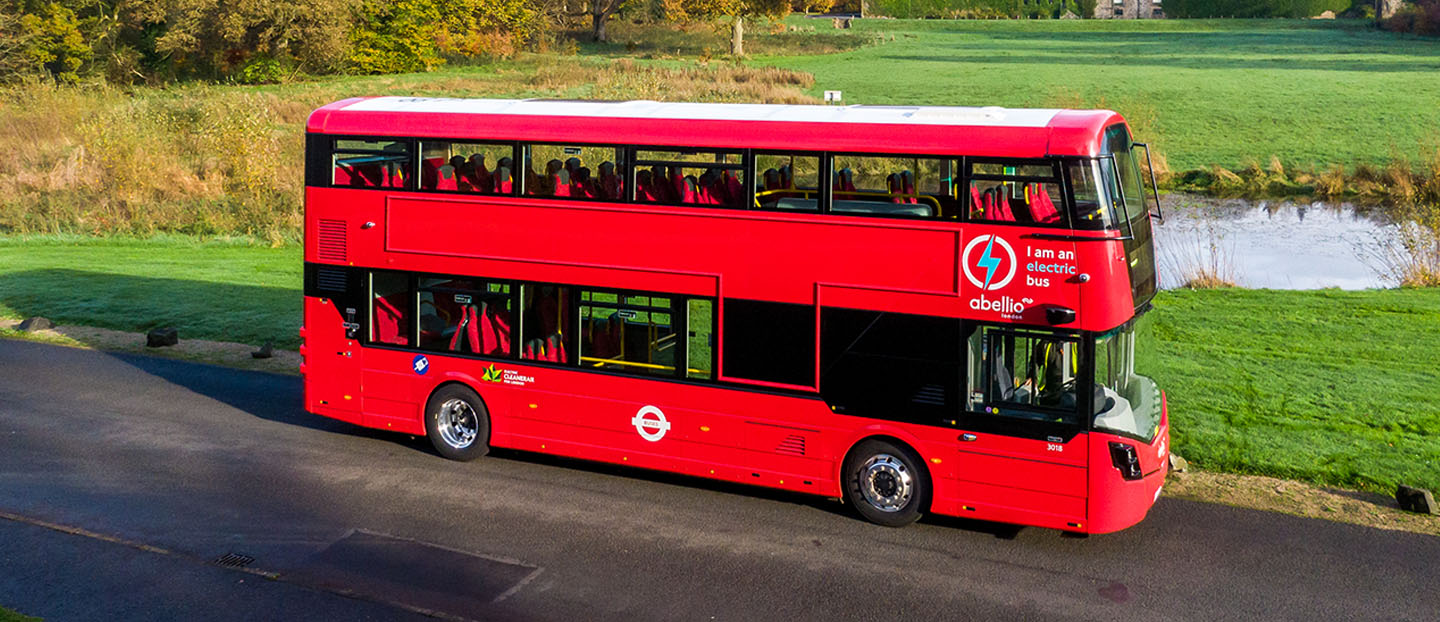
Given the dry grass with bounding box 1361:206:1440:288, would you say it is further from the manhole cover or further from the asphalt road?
the manhole cover

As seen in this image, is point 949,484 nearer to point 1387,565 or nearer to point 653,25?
point 1387,565

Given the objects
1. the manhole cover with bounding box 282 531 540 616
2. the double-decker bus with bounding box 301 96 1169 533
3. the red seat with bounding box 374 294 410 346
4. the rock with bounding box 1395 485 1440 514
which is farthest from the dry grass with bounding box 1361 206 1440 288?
the manhole cover with bounding box 282 531 540 616

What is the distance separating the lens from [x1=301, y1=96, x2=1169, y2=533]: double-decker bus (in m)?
11.3

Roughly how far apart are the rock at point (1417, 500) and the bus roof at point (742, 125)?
186 inches

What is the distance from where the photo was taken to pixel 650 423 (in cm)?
1325

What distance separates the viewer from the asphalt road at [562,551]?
33.6 feet

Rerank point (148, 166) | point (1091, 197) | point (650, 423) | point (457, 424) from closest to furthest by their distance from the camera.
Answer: point (1091, 197)
point (650, 423)
point (457, 424)
point (148, 166)

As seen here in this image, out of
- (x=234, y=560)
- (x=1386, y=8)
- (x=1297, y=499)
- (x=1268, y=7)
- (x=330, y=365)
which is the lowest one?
(x=234, y=560)

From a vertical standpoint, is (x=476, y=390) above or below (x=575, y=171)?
below

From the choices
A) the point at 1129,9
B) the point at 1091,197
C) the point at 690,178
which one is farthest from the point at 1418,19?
the point at 690,178

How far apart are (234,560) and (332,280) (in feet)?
14.3

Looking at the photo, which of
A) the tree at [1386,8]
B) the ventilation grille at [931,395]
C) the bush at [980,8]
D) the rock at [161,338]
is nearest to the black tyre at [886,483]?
the ventilation grille at [931,395]

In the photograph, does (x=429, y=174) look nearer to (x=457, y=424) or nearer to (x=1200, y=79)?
(x=457, y=424)

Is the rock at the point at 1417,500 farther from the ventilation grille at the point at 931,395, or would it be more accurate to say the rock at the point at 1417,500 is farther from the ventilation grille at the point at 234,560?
the ventilation grille at the point at 234,560
